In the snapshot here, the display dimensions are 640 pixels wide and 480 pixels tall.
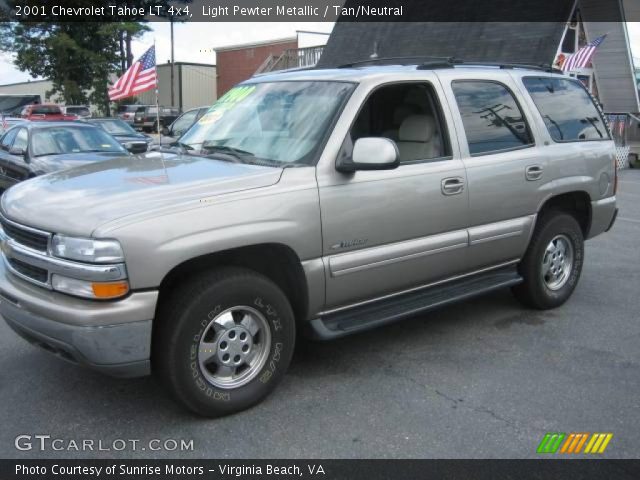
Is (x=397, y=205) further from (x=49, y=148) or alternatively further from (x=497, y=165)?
(x=49, y=148)

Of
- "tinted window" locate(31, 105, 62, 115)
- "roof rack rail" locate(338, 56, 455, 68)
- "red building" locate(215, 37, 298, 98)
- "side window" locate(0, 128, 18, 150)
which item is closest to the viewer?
"roof rack rail" locate(338, 56, 455, 68)

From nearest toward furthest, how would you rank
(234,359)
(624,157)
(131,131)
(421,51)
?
(234,359), (131,131), (624,157), (421,51)

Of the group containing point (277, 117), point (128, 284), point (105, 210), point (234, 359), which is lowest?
point (234, 359)

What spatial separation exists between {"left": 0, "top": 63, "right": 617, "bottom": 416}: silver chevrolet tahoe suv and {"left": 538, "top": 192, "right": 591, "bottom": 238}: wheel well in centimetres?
4

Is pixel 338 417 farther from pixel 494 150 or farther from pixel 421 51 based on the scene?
pixel 421 51

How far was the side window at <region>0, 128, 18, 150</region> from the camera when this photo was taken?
1129 cm

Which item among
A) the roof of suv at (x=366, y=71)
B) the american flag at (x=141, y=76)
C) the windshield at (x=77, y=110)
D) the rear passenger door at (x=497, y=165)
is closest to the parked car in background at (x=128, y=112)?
the windshield at (x=77, y=110)

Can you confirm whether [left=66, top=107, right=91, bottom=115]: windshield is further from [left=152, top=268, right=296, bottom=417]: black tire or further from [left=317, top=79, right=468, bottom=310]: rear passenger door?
[left=152, top=268, right=296, bottom=417]: black tire

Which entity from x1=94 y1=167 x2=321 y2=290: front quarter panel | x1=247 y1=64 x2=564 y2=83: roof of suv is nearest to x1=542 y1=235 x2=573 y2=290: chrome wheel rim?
x1=247 y1=64 x2=564 y2=83: roof of suv

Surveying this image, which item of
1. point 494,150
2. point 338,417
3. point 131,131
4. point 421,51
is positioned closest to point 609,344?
point 494,150

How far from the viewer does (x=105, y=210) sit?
3.10 meters

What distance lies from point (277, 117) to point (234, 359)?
1630mm

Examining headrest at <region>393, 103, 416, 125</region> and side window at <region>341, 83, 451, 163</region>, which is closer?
side window at <region>341, 83, 451, 163</region>

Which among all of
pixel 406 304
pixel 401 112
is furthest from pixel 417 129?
pixel 406 304
